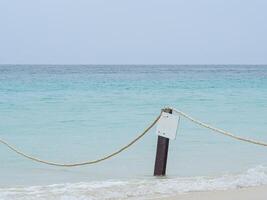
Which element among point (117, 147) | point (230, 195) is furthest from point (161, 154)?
point (117, 147)

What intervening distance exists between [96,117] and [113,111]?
173 cm

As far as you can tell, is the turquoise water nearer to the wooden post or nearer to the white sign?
the wooden post

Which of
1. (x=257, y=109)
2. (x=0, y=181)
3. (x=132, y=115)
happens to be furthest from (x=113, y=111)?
(x=0, y=181)

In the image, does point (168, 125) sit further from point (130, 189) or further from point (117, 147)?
point (117, 147)

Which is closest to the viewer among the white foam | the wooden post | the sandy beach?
the sandy beach

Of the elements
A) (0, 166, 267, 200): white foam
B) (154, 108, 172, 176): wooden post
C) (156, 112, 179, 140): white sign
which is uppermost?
(156, 112, 179, 140): white sign

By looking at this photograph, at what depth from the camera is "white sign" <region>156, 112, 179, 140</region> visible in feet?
16.8

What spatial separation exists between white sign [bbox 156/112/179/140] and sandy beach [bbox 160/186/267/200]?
2.79ft

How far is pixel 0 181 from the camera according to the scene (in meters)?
5.85

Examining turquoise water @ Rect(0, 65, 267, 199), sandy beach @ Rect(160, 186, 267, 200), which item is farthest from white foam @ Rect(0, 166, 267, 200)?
sandy beach @ Rect(160, 186, 267, 200)

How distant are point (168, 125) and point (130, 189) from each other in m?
0.83

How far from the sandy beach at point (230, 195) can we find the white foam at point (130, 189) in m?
0.19

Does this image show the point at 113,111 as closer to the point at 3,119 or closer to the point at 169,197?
the point at 3,119

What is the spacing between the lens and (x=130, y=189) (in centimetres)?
466
